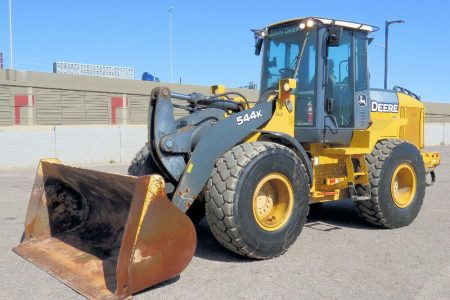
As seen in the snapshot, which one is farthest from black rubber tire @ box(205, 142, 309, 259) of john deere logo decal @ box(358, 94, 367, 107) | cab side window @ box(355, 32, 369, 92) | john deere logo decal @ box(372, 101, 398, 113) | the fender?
john deere logo decal @ box(372, 101, 398, 113)

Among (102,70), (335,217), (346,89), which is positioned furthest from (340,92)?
(102,70)

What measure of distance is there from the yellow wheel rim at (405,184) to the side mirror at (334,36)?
77.8 inches

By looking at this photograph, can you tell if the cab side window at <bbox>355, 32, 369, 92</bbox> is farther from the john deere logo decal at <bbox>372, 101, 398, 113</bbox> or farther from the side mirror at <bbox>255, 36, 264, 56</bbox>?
the side mirror at <bbox>255, 36, 264, 56</bbox>

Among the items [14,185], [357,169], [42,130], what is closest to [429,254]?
[357,169]

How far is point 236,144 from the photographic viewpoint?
17.4 ft

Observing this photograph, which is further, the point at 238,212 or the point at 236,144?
the point at 236,144

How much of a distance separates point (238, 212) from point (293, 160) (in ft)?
3.21

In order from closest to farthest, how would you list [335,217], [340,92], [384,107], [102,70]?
[340,92] → [384,107] → [335,217] → [102,70]

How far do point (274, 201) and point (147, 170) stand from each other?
1.50m

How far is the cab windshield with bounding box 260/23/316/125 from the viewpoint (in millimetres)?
6242

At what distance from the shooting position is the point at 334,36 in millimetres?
6062

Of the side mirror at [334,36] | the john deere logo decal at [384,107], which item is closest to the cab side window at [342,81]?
the side mirror at [334,36]

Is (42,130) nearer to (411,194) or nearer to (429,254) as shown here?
(411,194)

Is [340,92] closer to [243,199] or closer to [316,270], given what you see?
[243,199]
